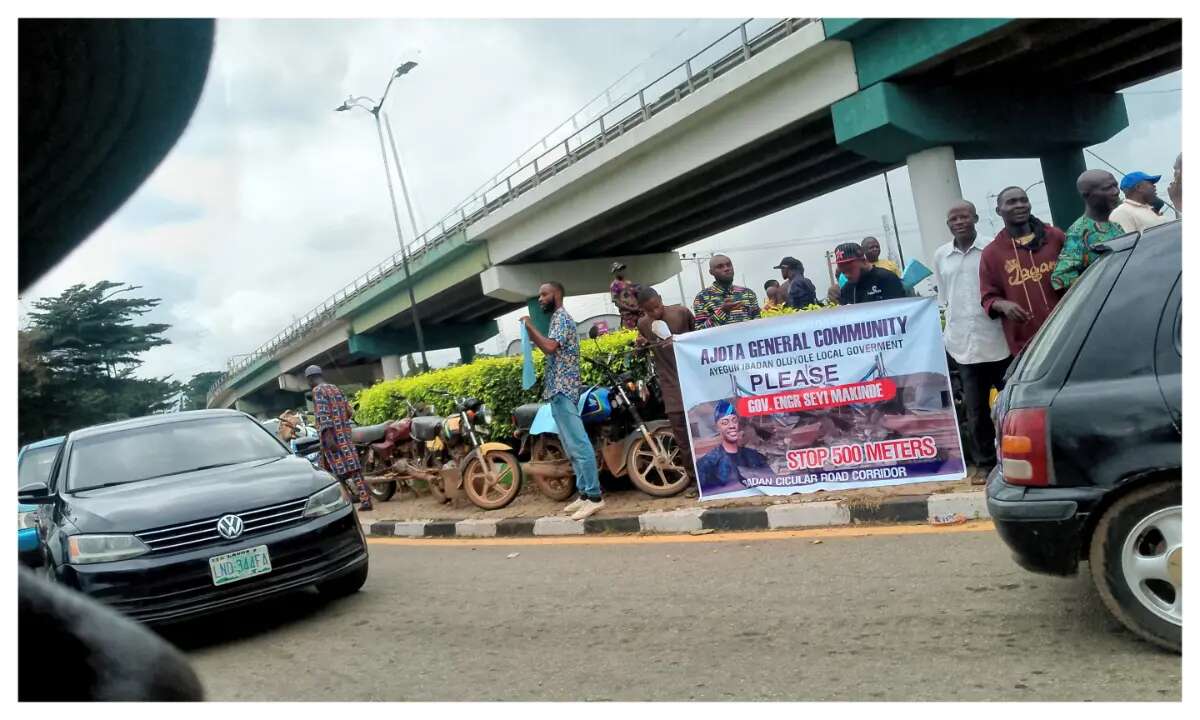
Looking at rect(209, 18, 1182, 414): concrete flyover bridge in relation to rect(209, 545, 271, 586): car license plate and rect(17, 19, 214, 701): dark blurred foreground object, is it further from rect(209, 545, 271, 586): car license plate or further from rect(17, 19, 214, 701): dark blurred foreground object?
rect(17, 19, 214, 701): dark blurred foreground object

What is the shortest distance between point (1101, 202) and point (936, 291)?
4.41 feet

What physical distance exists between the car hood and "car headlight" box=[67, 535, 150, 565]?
1.6 inches

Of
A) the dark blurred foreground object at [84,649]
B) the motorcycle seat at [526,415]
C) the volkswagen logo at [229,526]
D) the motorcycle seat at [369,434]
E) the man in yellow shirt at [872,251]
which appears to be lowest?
the volkswagen logo at [229,526]

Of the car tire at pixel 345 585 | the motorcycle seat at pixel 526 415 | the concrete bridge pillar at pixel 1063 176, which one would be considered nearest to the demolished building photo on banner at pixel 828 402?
the motorcycle seat at pixel 526 415

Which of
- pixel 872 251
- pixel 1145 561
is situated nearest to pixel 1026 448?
pixel 1145 561

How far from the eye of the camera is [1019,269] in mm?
5652

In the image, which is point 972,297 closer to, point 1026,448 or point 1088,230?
point 1088,230

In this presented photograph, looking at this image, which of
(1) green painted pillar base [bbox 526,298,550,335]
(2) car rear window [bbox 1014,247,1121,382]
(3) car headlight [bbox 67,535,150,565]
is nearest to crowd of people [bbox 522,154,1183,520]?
(2) car rear window [bbox 1014,247,1121,382]

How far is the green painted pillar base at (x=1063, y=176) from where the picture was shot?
1578 cm

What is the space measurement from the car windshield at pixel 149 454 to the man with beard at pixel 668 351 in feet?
9.49

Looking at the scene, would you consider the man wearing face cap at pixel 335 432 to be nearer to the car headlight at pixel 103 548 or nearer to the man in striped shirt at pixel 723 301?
the man in striped shirt at pixel 723 301

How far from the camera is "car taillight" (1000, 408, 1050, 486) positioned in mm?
3311
